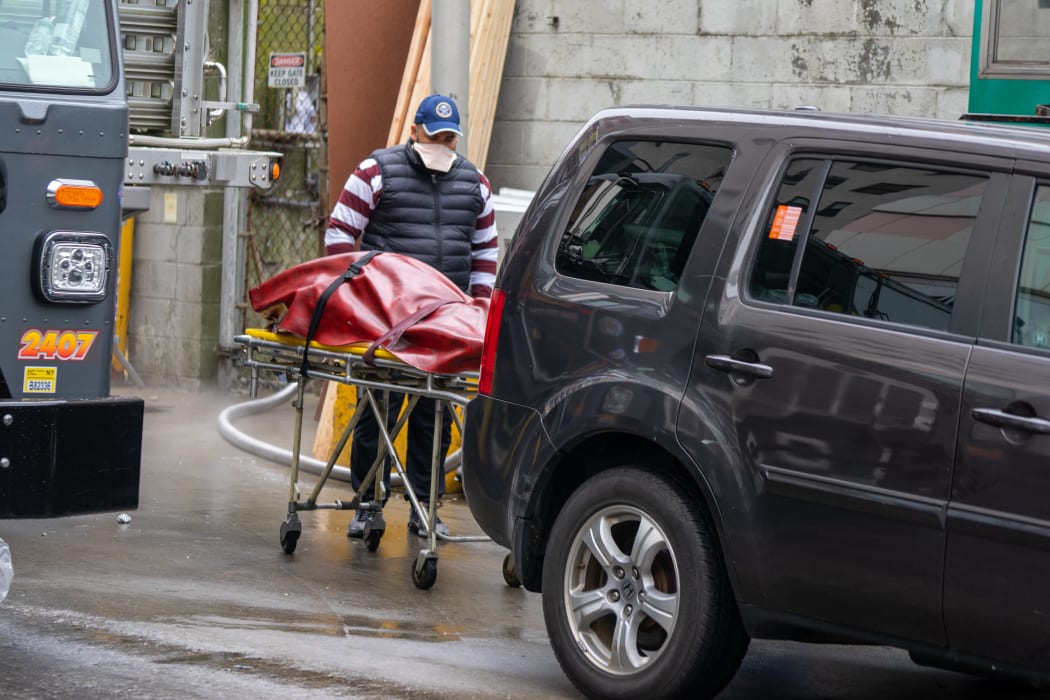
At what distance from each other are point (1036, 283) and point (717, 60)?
630 centimetres

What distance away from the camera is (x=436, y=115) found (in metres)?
7.56

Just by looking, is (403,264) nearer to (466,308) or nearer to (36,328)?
(466,308)

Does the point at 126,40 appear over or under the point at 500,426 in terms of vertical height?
over

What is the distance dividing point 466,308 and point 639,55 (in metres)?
4.36

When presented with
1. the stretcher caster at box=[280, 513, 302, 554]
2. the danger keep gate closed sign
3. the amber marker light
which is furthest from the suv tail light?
the danger keep gate closed sign

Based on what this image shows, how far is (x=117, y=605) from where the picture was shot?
6.10m

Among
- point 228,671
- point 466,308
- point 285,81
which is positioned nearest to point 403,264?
point 466,308

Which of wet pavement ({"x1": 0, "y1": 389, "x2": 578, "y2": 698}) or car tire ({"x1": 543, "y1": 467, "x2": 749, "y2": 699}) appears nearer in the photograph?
car tire ({"x1": 543, "y1": 467, "x2": 749, "y2": 699})

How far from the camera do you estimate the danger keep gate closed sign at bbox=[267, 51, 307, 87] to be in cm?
1242

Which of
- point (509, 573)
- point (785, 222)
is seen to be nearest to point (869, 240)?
point (785, 222)

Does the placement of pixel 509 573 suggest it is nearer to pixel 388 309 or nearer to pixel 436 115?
pixel 388 309

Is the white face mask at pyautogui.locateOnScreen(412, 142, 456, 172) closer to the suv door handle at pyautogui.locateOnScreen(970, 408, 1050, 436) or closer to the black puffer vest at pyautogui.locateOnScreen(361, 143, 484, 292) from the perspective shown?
the black puffer vest at pyautogui.locateOnScreen(361, 143, 484, 292)

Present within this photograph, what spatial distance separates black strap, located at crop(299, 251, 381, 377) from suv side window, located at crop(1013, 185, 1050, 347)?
10.5 ft

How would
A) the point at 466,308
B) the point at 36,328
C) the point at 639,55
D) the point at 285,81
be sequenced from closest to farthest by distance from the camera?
the point at 36,328, the point at 466,308, the point at 639,55, the point at 285,81
